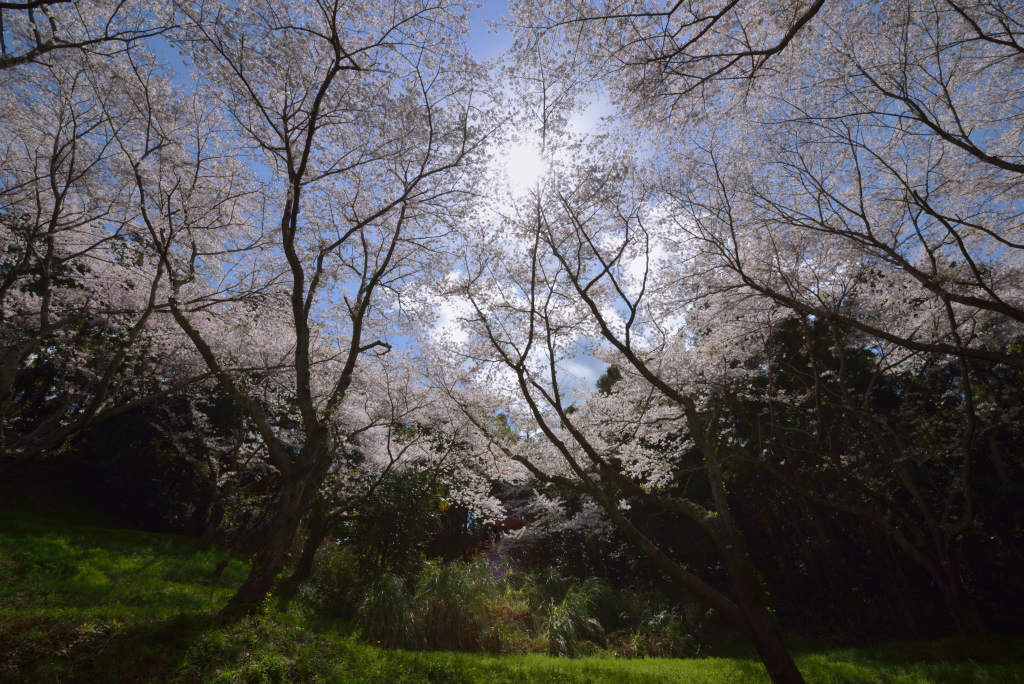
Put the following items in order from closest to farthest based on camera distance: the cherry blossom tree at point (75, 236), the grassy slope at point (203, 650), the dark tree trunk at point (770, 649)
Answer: the grassy slope at point (203, 650) < the dark tree trunk at point (770, 649) < the cherry blossom tree at point (75, 236)

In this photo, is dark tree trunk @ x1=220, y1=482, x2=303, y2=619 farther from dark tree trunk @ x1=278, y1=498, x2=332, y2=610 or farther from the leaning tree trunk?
dark tree trunk @ x1=278, y1=498, x2=332, y2=610

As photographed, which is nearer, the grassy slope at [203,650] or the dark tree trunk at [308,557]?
the grassy slope at [203,650]

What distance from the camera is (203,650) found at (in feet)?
13.6

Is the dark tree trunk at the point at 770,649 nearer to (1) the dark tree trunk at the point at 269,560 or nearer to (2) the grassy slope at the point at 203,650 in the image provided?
(2) the grassy slope at the point at 203,650

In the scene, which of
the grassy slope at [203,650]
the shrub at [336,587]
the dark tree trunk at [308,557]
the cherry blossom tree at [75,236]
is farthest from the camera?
the dark tree trunk at [308,557]

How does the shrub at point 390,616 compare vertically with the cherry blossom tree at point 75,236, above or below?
below

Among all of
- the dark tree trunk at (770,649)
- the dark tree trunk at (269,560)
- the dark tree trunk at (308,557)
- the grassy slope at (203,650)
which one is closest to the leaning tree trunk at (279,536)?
the dark tree trunk at (269,560)

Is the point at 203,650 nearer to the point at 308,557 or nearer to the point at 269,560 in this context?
the point at 269,560

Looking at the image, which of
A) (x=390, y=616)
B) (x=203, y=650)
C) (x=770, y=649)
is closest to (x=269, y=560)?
(x=203, y=650)

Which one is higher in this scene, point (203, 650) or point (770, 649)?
point (770, 649)

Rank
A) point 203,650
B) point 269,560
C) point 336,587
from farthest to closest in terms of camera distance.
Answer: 1. point 336,587
2. point 269,560
3. point 203,650

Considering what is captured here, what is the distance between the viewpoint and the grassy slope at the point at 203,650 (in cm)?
386

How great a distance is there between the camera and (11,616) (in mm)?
4266

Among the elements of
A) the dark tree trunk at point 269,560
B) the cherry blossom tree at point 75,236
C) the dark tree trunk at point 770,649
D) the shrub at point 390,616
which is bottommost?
the shrub at point 390,616
